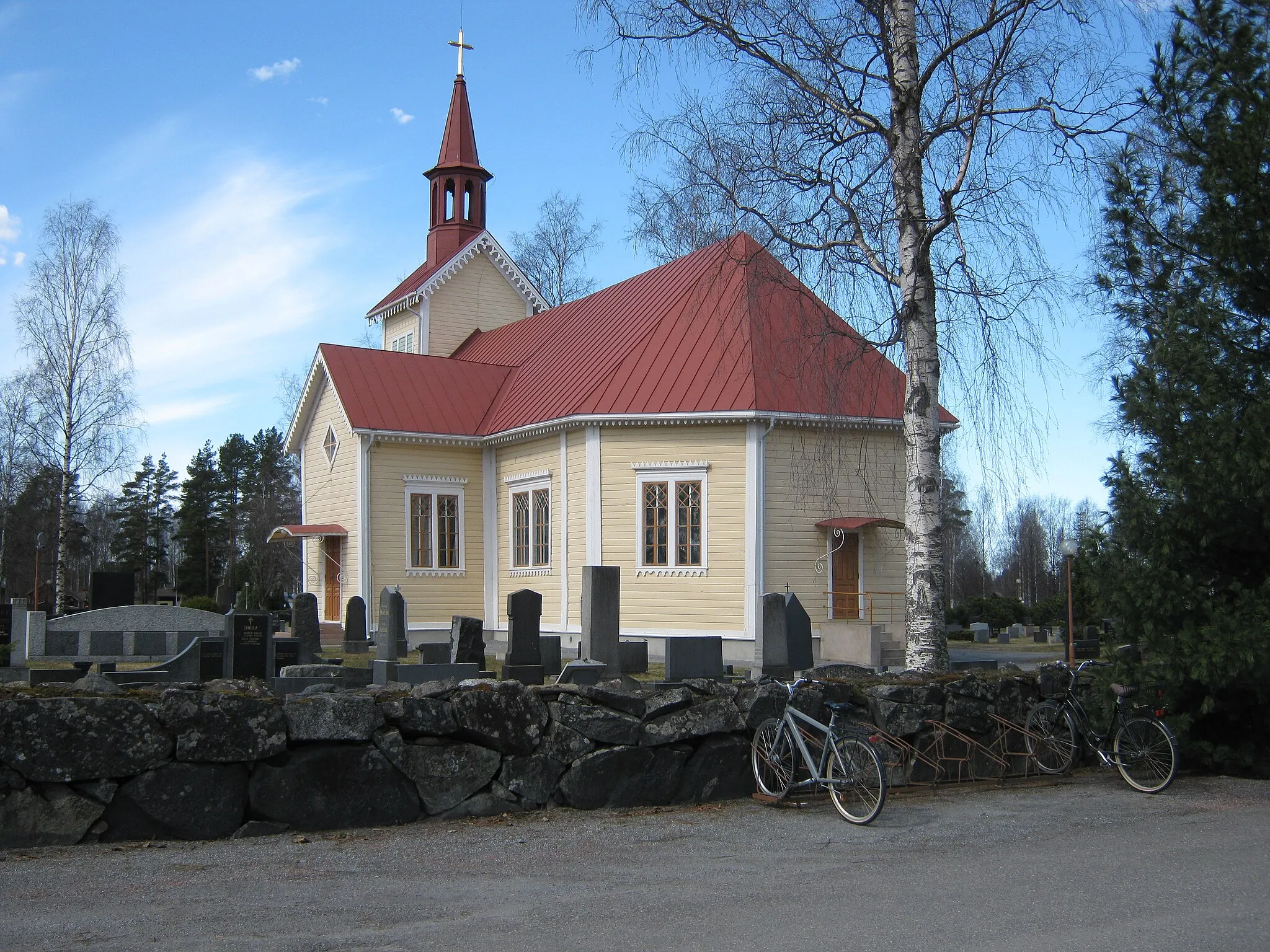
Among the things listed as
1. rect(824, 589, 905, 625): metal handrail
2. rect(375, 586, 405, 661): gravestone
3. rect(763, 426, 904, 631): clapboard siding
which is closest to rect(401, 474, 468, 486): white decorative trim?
rect(375, 586, 405, 661): gravestone

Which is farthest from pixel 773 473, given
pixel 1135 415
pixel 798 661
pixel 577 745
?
pixel 577 745

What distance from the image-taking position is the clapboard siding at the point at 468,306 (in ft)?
104

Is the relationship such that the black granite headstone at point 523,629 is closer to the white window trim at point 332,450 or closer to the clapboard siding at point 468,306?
the white window trim at point 332,450

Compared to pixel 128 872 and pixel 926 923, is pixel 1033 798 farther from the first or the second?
pixel 128 872

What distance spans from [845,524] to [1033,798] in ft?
38.0

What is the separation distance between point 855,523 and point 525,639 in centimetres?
880

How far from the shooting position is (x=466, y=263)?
31984 mm

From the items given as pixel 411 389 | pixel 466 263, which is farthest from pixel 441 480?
pixel 466 263

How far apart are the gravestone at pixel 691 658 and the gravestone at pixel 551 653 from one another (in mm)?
2967

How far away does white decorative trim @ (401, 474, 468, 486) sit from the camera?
81.5 feet

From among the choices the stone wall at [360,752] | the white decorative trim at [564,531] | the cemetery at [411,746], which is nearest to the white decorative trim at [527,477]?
the white decorative trim at [564,531]

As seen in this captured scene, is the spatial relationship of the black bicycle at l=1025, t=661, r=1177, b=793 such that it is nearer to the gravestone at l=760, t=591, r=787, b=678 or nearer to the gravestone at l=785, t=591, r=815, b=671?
the gravestone at l=760, t=591, r=787, b=678

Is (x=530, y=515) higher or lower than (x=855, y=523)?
higher

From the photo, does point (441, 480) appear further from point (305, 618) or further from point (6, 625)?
point (6, 625)
